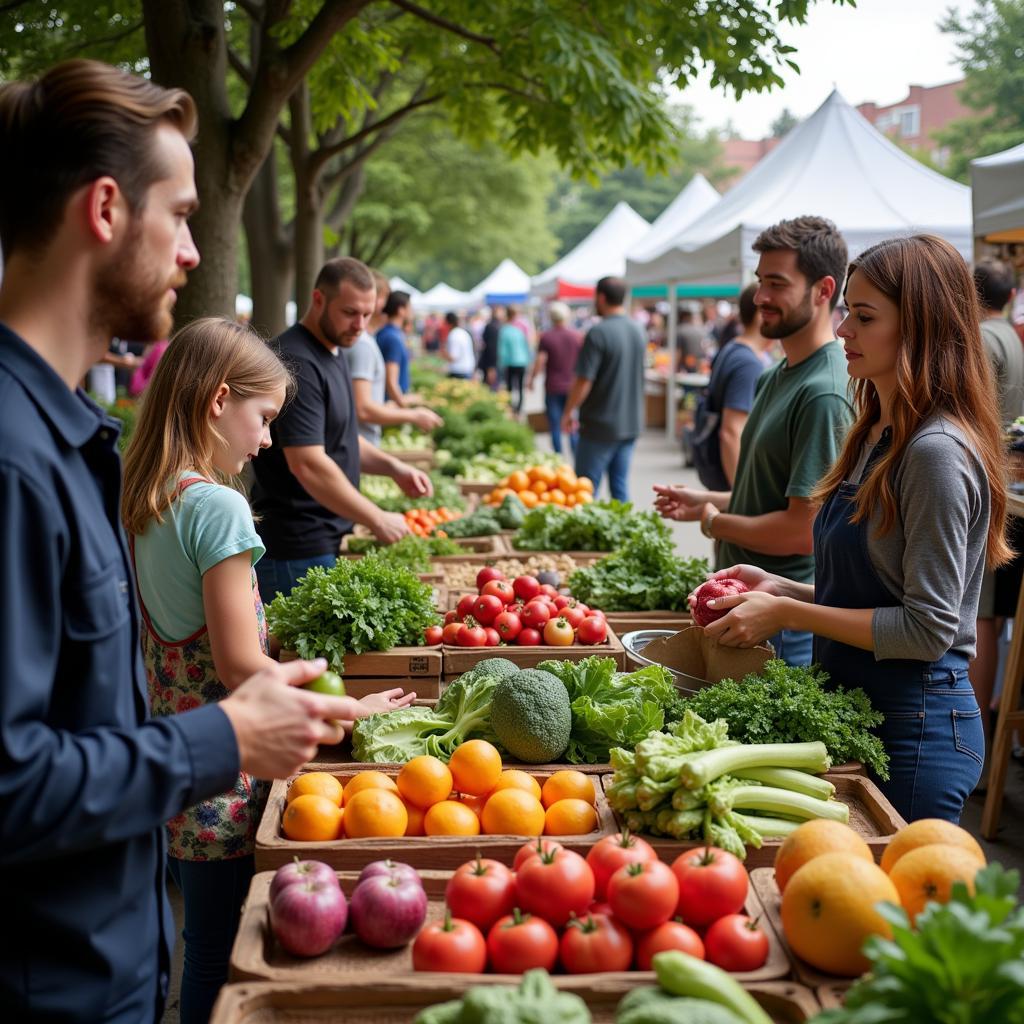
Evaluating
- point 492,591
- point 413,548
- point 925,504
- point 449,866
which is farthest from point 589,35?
point 449,866

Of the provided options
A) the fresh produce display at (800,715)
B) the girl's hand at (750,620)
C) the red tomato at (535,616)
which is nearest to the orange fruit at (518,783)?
the fresh produce display at (800,715)

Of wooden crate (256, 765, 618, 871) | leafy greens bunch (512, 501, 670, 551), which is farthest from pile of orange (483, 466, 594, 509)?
wooden crate (256, 765, 618, 871)

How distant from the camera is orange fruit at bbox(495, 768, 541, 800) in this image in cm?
265

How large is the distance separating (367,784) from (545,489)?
4.79 meters

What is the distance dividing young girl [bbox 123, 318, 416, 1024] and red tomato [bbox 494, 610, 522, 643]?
4.00 ft

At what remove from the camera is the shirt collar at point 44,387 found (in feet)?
5.15

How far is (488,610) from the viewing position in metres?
3.92

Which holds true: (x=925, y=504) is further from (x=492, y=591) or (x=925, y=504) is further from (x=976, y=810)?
(x=976, y=810)

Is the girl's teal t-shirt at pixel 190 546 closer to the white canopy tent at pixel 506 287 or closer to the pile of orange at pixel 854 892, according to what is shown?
the pile of orange at pixel 854 892

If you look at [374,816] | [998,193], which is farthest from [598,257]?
[374,816]

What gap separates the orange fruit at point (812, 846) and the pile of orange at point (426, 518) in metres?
4.11

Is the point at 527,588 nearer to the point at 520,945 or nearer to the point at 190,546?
the point at 190,546

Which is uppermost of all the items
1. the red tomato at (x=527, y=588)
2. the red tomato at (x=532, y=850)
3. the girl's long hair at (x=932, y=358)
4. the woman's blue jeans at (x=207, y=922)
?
the girl's long hair at (x=932, y=358)

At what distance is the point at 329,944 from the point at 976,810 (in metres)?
4.53
